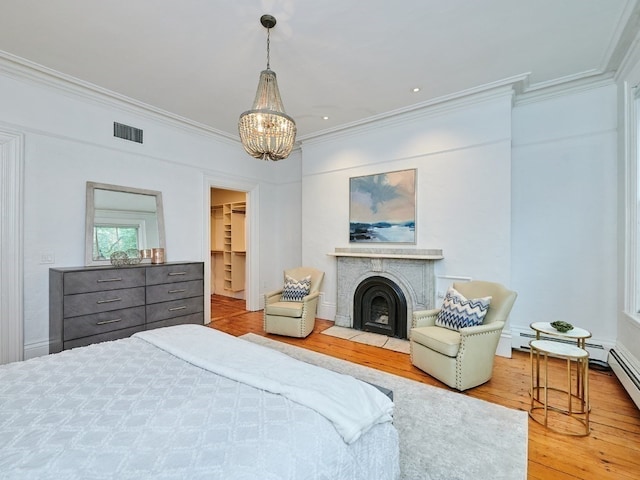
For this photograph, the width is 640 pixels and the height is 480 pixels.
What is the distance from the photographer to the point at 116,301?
3250 mm

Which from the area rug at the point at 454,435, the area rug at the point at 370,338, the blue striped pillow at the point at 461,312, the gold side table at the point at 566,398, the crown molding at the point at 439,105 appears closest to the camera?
the area rug at the point at 454,435

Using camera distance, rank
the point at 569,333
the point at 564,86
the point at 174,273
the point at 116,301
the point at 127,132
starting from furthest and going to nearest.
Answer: the point at 127,132 < the point at 174,273 < the point at 564,86 < the point at 116,301 < the point at 569,333

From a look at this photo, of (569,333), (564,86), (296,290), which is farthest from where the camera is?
(296,290)

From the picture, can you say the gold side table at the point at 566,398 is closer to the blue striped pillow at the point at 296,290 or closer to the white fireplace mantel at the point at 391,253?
the white fireplace mantel at the point at 391,253

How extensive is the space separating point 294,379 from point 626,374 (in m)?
3.05

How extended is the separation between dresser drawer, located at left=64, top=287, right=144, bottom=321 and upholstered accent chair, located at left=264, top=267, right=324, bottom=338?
5.25ft

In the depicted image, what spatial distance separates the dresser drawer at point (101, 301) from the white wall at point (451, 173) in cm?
280

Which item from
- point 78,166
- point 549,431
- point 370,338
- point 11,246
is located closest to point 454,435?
point 549,431

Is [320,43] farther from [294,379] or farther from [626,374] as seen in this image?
[626,374]

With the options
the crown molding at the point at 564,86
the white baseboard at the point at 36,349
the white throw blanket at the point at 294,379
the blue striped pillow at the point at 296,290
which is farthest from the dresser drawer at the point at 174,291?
the crown molding at the point at 564,86

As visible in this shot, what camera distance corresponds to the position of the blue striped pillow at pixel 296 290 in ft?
14.2

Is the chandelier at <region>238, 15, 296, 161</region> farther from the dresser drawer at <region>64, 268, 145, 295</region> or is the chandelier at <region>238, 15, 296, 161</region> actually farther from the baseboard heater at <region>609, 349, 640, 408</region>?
the baseboard heater at <region>609, 349, 640, 408</region>

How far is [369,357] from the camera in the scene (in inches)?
134

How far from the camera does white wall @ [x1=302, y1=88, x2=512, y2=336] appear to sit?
3514 mm
